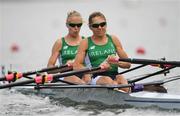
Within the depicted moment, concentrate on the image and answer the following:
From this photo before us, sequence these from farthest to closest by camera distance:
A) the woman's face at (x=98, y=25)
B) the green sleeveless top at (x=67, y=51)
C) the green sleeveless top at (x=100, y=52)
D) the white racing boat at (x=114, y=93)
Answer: the green sleeveless top at (x=67, y=51) → the green sleeveless top at (x=100, y=52) → the woman's face at (x=98, y=25) → the white racing boat at (x=114, y=93)

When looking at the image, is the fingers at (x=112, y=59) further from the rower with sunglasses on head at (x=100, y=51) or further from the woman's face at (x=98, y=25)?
the woman's face at (x=98, y=25)

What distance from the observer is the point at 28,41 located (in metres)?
43.9

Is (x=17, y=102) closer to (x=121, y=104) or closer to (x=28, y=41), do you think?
(x=121, y=104)

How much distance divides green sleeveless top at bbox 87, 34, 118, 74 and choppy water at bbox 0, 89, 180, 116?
80cm

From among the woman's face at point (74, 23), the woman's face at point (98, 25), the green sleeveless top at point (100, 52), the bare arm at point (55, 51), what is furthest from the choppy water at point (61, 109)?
the woman's face at point (74, 23)

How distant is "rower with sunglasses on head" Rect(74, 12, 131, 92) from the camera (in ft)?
34.3

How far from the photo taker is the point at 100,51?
10.6m

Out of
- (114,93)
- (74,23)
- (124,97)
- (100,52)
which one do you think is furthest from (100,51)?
(74,23)

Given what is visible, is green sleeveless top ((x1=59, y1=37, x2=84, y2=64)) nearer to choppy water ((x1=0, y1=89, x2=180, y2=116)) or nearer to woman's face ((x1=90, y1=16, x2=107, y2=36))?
choppy water ((x1=0, y1=89, x2=180, y2=116))

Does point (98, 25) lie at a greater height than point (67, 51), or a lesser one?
greater

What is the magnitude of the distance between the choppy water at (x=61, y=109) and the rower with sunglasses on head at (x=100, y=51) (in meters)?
0.55

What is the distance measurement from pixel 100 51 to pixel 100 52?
0.02m

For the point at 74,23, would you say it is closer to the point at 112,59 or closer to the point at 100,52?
the point at 100,52

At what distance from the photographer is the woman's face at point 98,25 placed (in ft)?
34.3
